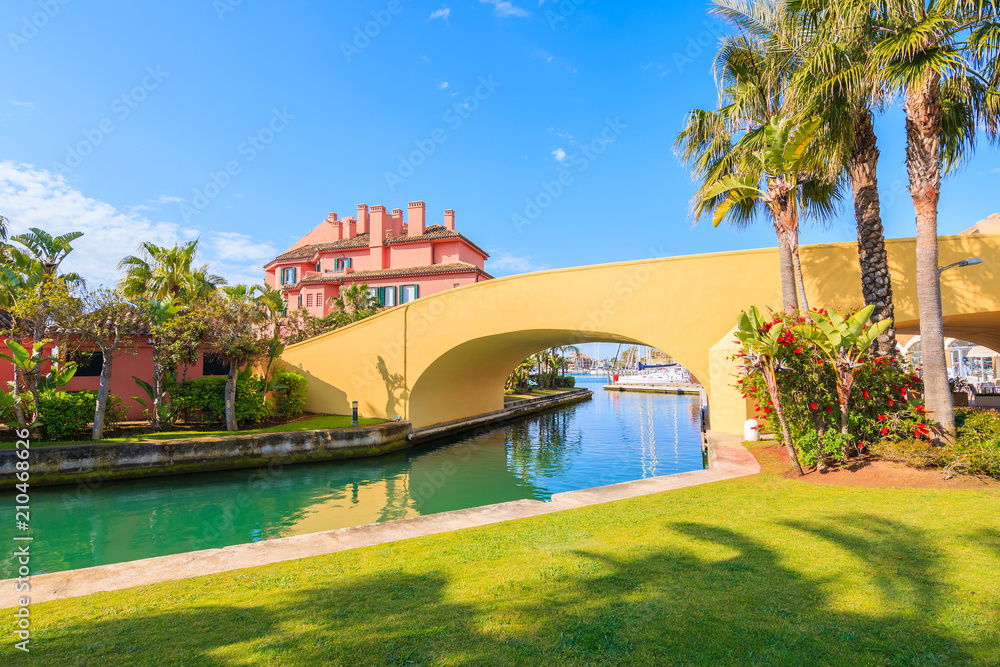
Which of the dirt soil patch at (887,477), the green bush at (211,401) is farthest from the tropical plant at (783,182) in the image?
the green bush at (211,401)

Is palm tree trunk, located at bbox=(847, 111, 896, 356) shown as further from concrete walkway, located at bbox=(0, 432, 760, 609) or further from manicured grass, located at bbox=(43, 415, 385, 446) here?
manicured grass, located at bbox=(43, 415, 385, 446)

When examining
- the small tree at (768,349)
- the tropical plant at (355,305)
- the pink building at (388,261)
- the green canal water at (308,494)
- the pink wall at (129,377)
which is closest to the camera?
the small tree at (768,349)

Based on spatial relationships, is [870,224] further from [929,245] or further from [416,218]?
[416,218]

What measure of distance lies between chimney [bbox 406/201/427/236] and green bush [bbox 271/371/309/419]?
23.2 metres

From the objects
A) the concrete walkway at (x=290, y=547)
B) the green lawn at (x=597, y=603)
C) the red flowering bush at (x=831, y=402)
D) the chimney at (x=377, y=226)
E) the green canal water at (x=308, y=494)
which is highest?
the chimney at (x=377, y=226)

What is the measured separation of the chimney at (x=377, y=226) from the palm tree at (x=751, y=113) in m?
31.7

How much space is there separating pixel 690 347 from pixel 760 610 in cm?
1301

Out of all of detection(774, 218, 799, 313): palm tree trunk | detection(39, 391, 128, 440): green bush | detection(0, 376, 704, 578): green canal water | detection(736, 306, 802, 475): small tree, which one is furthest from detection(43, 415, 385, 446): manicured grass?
detection(774, 218, 799, 313): palm tree trunk

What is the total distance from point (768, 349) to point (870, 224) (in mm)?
5014

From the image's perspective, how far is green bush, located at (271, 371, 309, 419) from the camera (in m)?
20.1

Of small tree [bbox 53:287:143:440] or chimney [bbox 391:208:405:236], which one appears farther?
chimney [bbox 391:208:405:236]

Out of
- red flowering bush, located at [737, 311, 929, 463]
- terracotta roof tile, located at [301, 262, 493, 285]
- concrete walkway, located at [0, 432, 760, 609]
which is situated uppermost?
terracotta roof tile, located at [301, 262, 493, 285]

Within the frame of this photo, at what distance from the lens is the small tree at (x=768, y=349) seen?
859cm

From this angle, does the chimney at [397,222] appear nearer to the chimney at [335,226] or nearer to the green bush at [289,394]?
the chimney at [335,226]
